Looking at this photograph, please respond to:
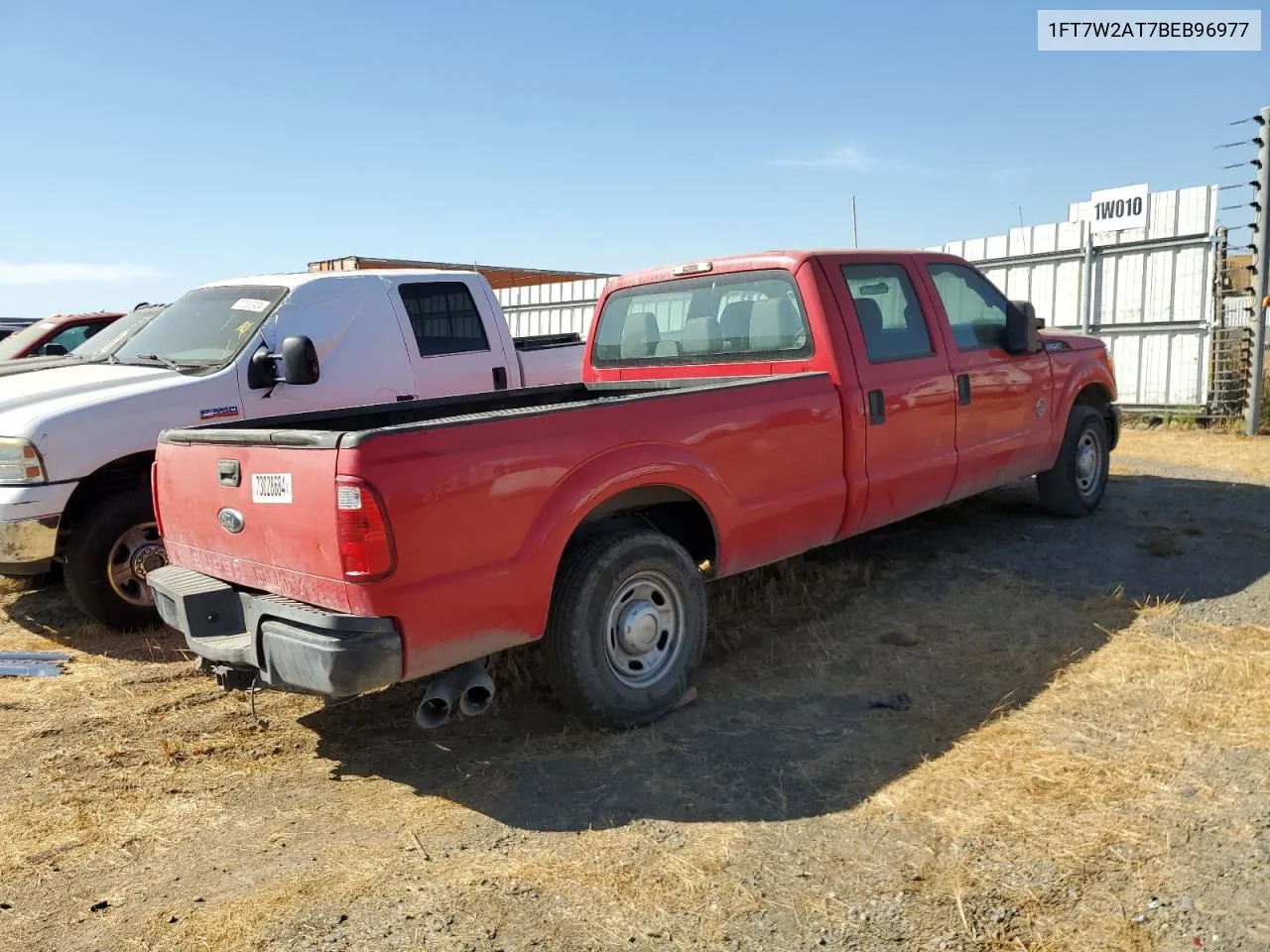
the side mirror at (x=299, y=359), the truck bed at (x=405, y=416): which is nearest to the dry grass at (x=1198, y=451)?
the truck bed at (x=405, y=416)

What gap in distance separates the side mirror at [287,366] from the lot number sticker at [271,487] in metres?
2.12

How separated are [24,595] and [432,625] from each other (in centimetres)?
491

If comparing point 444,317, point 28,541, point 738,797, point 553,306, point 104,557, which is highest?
point 553,306

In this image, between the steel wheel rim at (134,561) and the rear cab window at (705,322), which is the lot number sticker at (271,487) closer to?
the steel wheel rim at (134,561)

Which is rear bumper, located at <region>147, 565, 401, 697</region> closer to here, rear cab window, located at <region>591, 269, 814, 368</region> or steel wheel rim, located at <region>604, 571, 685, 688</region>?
steel wheel rim, located at <region>604, 571, 685, 688</region>

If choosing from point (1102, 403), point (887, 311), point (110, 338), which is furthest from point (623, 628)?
point (110, 338)

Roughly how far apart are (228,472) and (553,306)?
16.3 metres

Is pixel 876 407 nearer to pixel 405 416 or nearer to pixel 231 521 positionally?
pixel 405 416

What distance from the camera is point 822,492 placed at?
15.2 feet

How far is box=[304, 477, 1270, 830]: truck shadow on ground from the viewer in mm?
3447

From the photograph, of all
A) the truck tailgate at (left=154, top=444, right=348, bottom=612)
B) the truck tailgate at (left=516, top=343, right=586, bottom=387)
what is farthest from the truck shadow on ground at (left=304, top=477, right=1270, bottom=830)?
the truck tailgate at (left=516, top=343, right=586, bottom=387)

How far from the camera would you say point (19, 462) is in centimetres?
518

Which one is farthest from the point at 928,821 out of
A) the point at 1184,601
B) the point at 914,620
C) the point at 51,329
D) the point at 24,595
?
the point at 51,329

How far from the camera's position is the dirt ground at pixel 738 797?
2.69m
